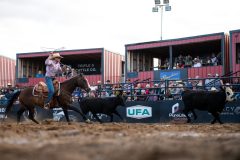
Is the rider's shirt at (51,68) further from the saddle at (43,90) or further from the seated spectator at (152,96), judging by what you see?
the seated spectator at (152,96)

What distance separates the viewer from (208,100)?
1292 centimetres

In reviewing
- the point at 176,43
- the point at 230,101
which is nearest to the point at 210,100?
the point at 230,101

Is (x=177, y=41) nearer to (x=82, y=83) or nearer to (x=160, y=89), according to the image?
(x=160, y=89)

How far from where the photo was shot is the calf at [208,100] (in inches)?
505

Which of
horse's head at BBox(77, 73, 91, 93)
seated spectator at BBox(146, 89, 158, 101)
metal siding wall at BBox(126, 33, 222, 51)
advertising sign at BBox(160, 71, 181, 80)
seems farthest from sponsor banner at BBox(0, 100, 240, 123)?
metal siding wall at BBox(126, 33, 222, 51)

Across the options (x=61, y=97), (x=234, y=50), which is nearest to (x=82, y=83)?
(x=61, y=97)

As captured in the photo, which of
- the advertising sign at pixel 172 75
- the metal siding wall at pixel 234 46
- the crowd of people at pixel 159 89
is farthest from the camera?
the advertising sign at pixel 172 75

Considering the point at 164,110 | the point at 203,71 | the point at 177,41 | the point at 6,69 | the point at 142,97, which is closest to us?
the point at 164,110

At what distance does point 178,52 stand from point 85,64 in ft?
27.9

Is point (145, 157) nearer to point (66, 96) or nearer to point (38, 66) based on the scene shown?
point (66, 96)

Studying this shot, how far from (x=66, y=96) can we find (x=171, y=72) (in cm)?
1150

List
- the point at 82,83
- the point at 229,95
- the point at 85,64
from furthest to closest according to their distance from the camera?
the point at 85,64 → the point at 229,95 → the point at 82,83

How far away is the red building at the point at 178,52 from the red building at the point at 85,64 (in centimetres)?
208

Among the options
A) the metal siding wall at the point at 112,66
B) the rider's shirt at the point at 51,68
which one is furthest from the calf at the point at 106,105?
the metal siding wall at the point at 112,66
